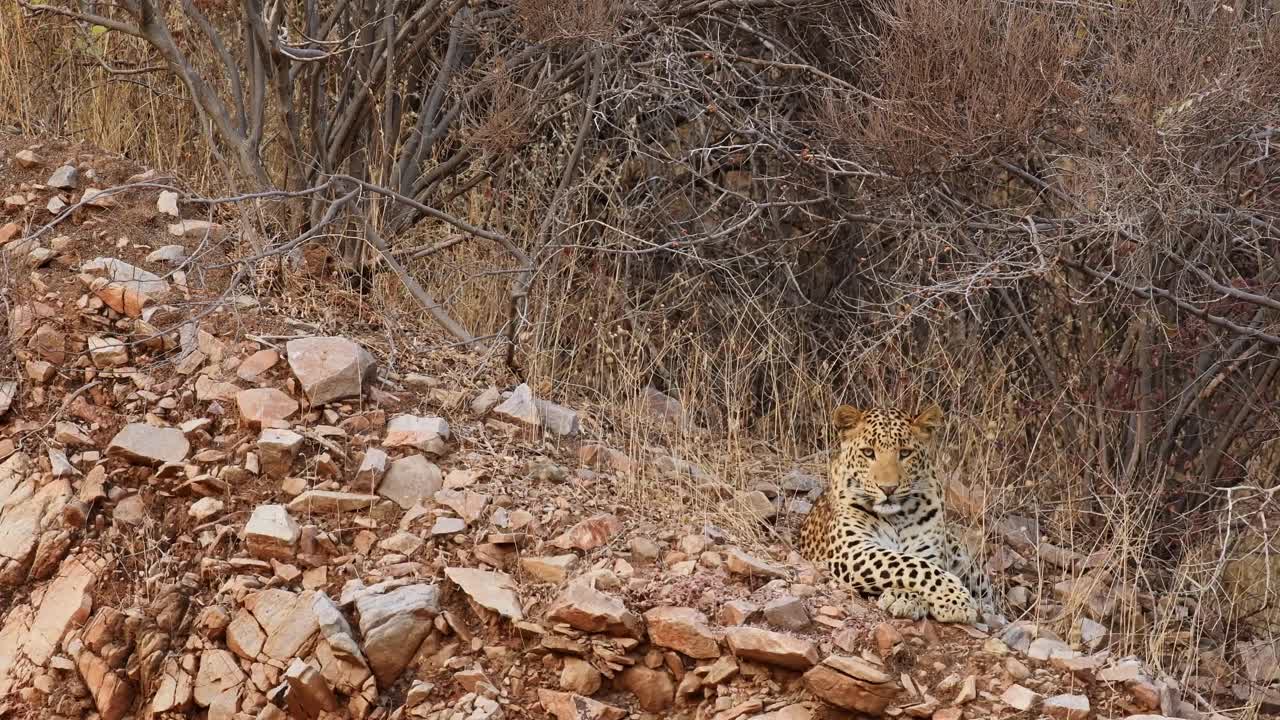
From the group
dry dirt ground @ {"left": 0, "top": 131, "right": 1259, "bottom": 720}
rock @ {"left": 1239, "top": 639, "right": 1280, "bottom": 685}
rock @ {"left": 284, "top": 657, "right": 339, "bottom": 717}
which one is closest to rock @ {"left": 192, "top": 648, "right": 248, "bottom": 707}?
dry dirt ground @ {"left": 0, "top": 131, "right": 1259, "bottom": 720}

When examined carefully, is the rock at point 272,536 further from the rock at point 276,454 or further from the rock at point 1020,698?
the rock at point 1020,698

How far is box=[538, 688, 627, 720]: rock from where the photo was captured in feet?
17.2

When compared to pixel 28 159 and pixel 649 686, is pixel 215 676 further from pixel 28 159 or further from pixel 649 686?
pixel 28 159

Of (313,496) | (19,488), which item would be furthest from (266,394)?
(19,488)

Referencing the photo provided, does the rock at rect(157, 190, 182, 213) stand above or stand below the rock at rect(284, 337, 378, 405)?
above

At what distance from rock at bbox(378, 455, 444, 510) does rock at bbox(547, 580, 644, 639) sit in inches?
40.9

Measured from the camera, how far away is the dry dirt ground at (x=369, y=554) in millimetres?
5375

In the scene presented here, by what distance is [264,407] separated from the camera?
6547 millimetres

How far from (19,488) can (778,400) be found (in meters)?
3.69

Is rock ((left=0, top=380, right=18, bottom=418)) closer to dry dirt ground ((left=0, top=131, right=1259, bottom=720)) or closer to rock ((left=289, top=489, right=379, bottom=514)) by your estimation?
dry dirt ground ((left=0, top=131, right=1259, bottom=720))

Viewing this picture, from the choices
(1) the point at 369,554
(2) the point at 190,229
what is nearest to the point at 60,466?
(1) the point at 369,554

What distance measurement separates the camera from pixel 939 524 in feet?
20.7

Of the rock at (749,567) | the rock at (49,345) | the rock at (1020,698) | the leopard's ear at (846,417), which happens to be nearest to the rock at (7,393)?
the rock at (49,345)

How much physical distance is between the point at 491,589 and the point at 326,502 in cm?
93
